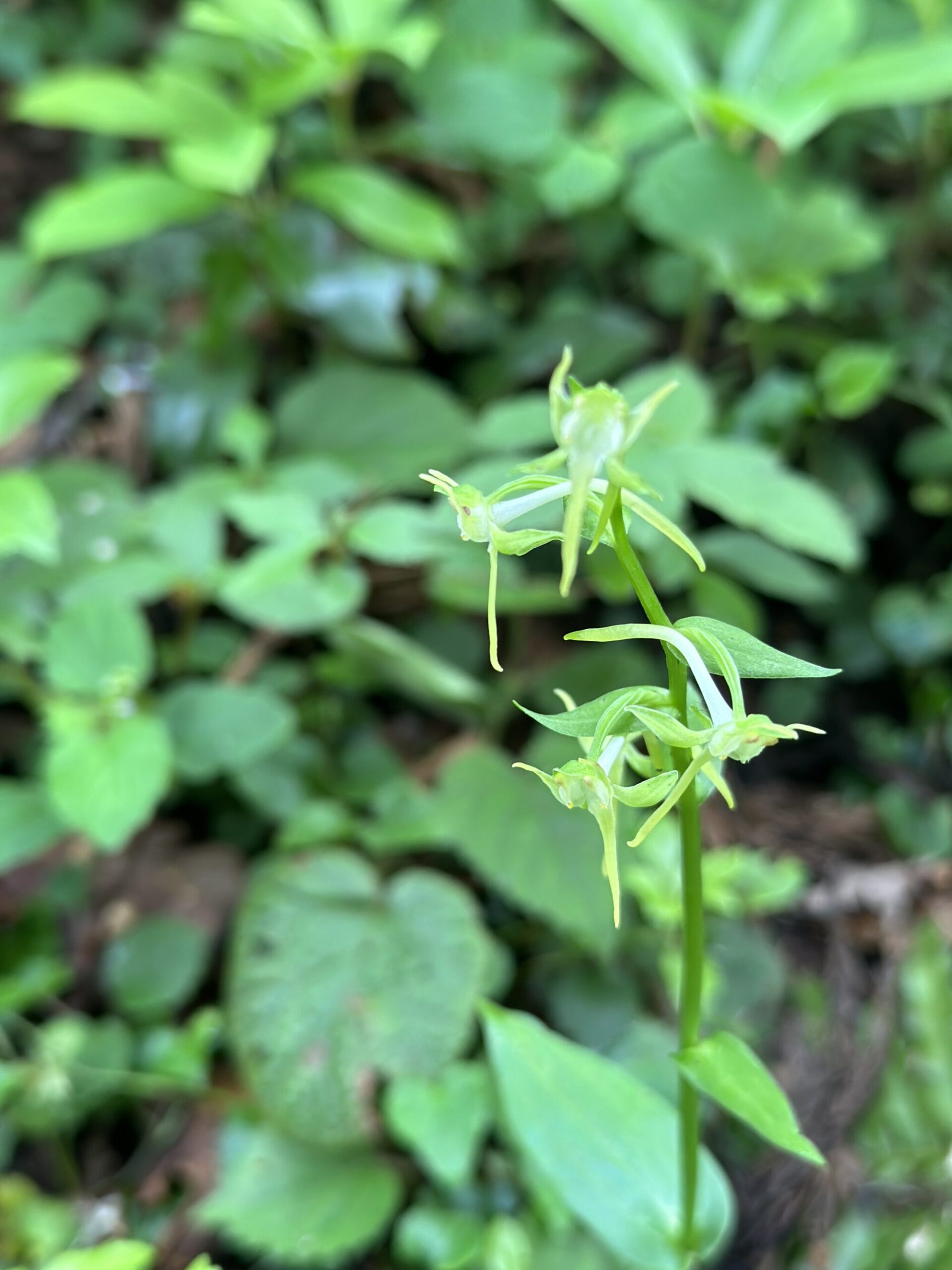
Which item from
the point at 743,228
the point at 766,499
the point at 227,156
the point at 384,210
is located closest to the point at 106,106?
the point at 227,156

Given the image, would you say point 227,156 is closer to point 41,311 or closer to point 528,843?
point 41,311

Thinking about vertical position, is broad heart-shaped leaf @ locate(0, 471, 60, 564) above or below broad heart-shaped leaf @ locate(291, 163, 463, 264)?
below

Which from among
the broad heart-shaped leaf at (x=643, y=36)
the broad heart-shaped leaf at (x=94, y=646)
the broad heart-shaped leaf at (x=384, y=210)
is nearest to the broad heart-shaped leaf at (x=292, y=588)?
the broad heart-shaped leaf at (x=94, y=646)

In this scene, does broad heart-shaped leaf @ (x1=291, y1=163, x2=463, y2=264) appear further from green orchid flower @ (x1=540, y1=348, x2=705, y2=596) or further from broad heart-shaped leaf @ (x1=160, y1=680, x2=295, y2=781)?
green orchid flower @ (x1=540, y1=348, x2=705, y2=596)

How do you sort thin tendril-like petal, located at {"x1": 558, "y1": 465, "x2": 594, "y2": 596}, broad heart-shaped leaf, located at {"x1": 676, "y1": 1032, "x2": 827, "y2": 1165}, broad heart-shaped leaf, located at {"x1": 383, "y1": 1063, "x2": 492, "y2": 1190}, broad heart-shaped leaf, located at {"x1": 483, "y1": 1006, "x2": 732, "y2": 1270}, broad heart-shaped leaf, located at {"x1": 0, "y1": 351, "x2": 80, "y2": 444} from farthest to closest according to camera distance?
broad heart-shaped leaf, located at {"x1": 0, "y1": 351, "x2": 80, "y2": 444} → broad heart-shaped leaf, located at {"x1": 383, "y1": 1063, "x2": 492, "y2": 1190} → broad heart-shaped leaf, located at {"x1": 483, "y1": 1006, "x2": 732, "y2": 1270} → broad heart-shaped leaf, located at {"x1": 676, "y1": 1032, "x2": 827, "y2": 1165} → thin tendril-like petal, located at {"x1": 558, "y1": 465, "x2": 594, "y2": 596}

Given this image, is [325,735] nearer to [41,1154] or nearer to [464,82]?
[41,1154]

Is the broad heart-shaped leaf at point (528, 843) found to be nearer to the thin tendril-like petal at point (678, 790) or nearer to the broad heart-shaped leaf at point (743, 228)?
the thin tendril-like petal at point (678, 790)

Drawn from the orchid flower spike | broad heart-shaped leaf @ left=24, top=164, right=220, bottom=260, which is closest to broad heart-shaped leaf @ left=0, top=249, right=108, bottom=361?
broad heart-shaped leaf @ left=24, top=164, right=220, bottom=260
